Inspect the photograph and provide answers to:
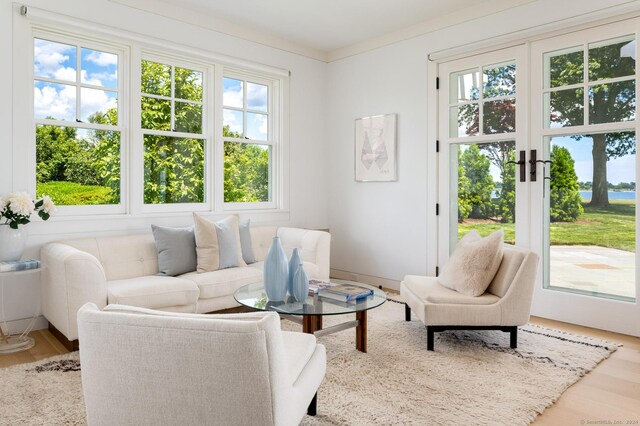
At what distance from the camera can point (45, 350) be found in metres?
3.06

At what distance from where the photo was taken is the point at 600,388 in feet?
8.16

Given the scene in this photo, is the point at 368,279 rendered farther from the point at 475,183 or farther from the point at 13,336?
the point at 13,336

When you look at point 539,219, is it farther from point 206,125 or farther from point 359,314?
point 206,125

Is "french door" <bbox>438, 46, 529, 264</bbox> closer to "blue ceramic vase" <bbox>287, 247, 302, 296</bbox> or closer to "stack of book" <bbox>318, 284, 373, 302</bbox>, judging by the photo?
"stack of book" <bbox>318, 284, 373, 302</bbox>

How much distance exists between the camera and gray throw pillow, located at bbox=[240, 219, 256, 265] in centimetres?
421

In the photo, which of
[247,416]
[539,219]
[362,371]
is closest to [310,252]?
[362,371]

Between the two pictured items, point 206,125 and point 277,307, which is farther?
point 206,125

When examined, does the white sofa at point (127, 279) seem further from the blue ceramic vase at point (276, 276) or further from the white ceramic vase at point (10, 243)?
the blue ceramic vase at point (276, 276)

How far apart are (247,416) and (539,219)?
11.0ft

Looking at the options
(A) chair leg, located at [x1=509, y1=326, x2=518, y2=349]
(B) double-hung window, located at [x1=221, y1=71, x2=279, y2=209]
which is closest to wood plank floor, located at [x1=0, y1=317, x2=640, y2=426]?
(A) chair leg, located at [x1=509, y1=326, x2=518, y2=349]

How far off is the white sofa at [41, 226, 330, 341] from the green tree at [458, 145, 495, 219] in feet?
4.65

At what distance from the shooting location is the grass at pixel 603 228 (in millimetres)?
3449

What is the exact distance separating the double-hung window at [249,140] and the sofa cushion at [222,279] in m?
1.16

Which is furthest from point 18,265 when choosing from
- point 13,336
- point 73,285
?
point 13,336
